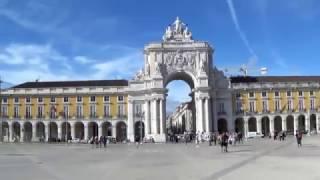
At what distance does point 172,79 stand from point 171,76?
8.06 feet

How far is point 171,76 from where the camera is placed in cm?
12300

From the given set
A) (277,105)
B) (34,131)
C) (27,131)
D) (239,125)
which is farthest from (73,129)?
(277,105)

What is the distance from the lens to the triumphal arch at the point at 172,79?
119688 millimetres

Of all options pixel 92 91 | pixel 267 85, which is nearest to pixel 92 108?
pixel 92 91

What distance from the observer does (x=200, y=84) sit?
12062 centimetres

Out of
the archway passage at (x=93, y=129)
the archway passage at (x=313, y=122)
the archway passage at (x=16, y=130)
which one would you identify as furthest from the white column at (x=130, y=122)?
the archway passage at (x=313, y=122)

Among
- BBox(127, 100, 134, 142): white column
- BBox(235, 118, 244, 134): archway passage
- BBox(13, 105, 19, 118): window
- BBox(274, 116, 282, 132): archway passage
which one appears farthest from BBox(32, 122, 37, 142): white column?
BBox(274, 116, 282, 132): archway passage

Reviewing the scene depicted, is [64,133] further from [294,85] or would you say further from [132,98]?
[294,85]

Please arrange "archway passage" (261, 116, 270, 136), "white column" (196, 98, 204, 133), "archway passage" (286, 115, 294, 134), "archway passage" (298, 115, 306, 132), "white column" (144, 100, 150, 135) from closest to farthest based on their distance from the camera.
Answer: "white column" (196, 98, 204, 133)
"white column" (144, 100, 150, 135)
"archway passage" (298, 115, 306, 132)
"archway passage" (286, 115, 294, 134)
"archway passage" (261, 116, 270, 136)

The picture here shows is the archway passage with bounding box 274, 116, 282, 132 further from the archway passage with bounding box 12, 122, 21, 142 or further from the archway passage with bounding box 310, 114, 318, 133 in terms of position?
the archway passage with bounding box 12, 122, 21, 142

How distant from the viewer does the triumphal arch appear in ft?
393

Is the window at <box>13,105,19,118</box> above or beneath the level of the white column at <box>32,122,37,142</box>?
above

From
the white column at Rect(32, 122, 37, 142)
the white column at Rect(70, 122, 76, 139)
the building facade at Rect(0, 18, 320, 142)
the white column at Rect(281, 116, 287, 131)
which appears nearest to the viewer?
the building facade at Rect(0, 18, 320, 142)

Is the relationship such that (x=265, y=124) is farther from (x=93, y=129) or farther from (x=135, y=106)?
(x=93, y=129)
